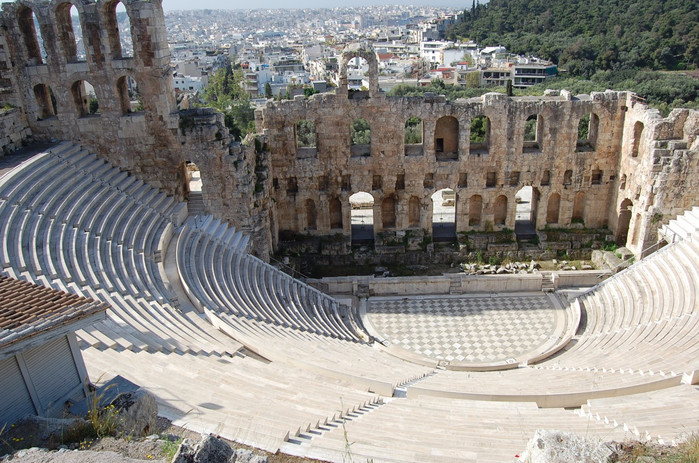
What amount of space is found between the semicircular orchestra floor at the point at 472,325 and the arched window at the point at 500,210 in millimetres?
5167

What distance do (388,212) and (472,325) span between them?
26.3 ft

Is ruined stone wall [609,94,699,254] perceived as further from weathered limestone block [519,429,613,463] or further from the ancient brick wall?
weathered limestone block [519,429,613,463]

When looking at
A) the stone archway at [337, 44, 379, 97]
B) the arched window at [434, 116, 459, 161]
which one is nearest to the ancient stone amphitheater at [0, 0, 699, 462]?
the stone archway at [337, 44, 379, 97]

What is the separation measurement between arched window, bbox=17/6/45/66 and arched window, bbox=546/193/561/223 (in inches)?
909

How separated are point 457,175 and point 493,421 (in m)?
15.7

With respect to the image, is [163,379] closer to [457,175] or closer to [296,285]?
[296,285]

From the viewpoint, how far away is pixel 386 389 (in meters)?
13.6

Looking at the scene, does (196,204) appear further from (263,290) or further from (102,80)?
(263,290)

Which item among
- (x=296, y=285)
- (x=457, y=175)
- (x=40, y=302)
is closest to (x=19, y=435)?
(x=40, y=302)

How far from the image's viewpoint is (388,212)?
88.9ft

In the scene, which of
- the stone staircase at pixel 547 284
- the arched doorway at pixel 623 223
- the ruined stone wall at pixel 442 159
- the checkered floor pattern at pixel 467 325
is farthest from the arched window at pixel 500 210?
the checkered floor pattern at pixel 467 325

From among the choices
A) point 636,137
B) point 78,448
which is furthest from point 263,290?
point 636,137

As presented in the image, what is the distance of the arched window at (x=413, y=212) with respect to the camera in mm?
26745

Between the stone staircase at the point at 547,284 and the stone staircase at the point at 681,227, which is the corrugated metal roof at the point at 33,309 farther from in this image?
the stone staircase at the point at 681,227
